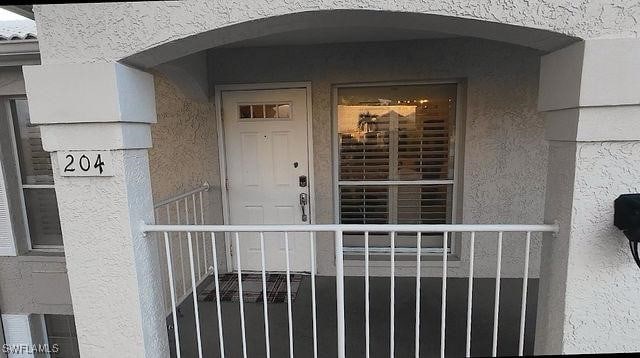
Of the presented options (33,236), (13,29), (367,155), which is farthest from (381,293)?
(13,29)

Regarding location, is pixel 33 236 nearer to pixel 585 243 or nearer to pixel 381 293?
pixel 381 293

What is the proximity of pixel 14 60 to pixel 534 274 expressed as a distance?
5408 millimetres

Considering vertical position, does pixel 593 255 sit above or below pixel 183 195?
below

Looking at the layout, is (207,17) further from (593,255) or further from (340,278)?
(593,255)

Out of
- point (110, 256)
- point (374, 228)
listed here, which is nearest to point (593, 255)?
point (374, 228)

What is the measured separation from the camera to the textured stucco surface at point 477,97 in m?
3.30

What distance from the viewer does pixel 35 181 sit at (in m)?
3.28

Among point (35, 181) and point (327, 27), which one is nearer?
point (327, 27)

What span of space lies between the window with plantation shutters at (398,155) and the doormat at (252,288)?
1.00 metres

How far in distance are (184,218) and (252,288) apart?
1.02m

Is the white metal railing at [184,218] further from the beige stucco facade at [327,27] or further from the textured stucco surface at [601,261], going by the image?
the textured stucco surface at [601,261]

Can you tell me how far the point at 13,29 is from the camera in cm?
318

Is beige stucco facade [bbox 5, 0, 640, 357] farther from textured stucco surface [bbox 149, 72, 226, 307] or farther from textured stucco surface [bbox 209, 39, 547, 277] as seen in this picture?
textured stucco surface [bbox 209, 39, 547, 277]
